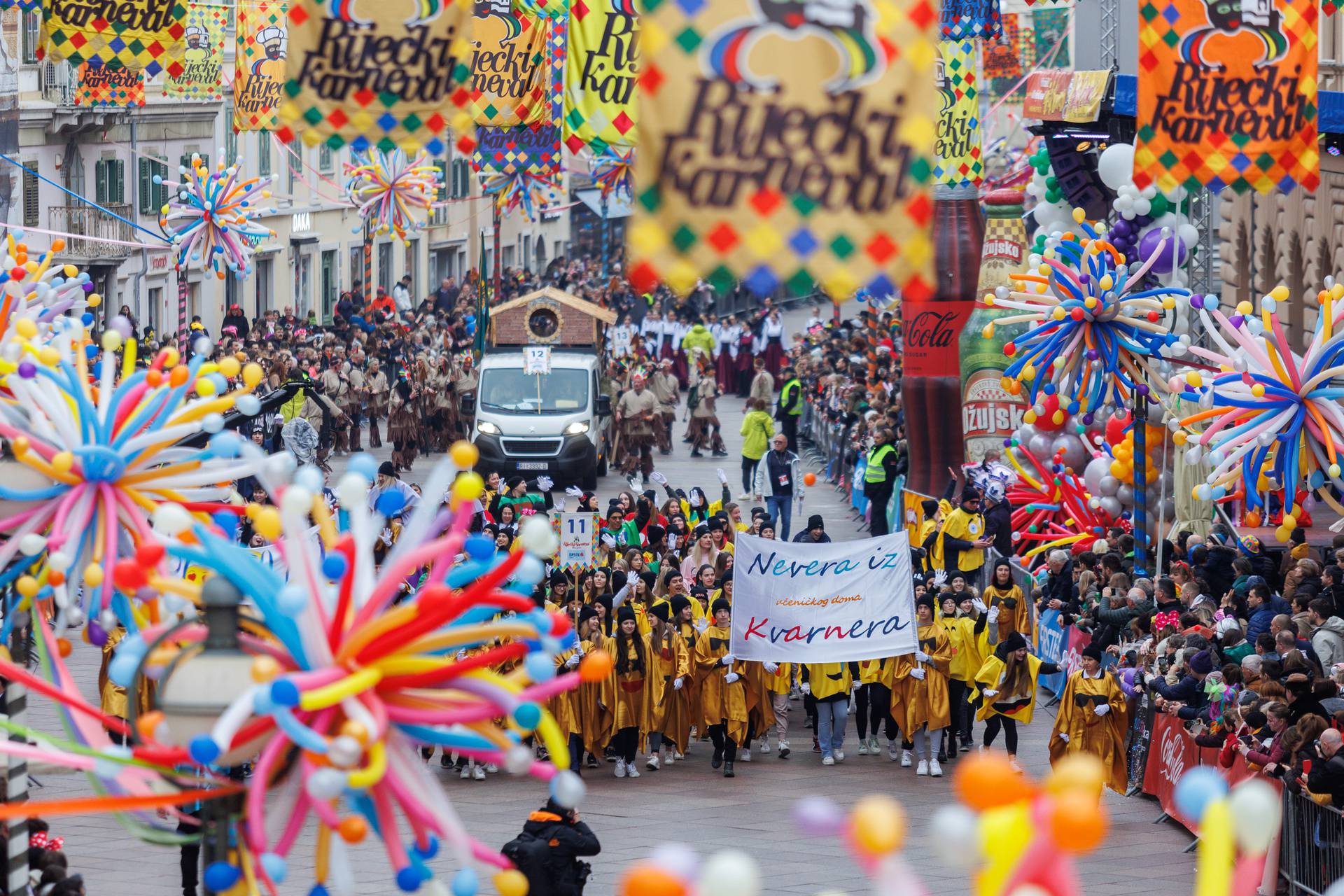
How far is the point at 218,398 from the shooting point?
9.62m

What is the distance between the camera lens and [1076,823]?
442cm

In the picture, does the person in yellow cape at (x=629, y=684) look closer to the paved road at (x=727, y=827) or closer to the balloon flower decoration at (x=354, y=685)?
the paved road at (x=727, y=827)

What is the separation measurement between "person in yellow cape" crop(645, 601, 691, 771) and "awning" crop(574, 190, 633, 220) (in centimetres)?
4265

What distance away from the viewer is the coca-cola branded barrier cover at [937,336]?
83.3 ft

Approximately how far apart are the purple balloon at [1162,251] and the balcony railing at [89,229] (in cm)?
2243

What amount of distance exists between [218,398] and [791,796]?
22.3ft

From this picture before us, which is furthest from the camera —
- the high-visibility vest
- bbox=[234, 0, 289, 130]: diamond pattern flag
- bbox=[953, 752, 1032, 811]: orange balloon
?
the high-visibility vest

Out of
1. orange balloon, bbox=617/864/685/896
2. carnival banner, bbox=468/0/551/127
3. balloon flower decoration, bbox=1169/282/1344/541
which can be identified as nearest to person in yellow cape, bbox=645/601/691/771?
balloon flower decoration, bbox=1169/282/1344/541

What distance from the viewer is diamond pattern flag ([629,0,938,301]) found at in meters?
7.01

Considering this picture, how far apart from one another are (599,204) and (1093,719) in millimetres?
46978

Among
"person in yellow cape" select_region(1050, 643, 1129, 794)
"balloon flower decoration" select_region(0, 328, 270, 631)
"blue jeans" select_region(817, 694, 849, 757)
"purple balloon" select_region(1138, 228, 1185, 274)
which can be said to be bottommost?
"blue jeans" select_region(817, 694, 849, 757)

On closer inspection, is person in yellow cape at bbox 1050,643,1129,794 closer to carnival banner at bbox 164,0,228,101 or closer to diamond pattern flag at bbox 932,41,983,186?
diamond pattern flag at bbox 932,41,983,186

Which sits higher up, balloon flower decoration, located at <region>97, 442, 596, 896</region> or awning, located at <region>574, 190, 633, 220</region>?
awning, located at <region>574, 190, 633, 220</region>

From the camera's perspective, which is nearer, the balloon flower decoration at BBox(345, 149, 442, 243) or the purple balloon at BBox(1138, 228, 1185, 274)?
the purple balloon at BBox(1138, 228, 1185, 274)
